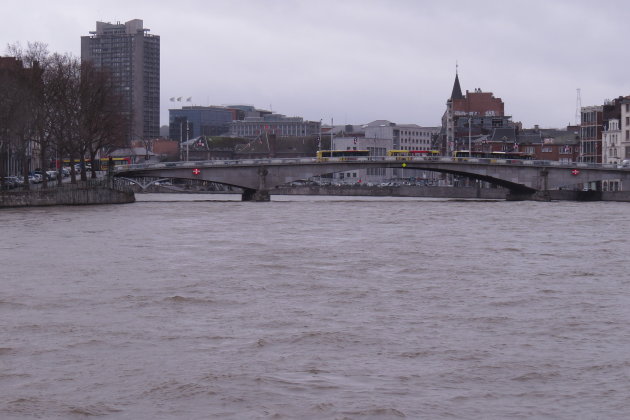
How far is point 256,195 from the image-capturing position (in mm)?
90688

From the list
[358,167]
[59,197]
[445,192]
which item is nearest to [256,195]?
[358,167]

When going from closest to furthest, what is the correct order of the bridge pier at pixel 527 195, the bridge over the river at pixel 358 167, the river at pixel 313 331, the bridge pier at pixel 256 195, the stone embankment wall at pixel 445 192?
the river at pixel 313 331 < the bridge over the river at pixel 358 167 < the bridge pier at pixel 256 195 < the bridge pier at pixel 527 195 < the stone embankment wall at pixel 445 192

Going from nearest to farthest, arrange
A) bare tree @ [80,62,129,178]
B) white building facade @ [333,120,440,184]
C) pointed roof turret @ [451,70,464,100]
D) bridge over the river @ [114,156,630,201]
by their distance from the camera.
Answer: bare tree @ [80,62,129,178]
bridge over the river @ [114,156,630,201]
white building facade @ [333,120,440,184]
pointed roof turret @ [451,70,464,100]

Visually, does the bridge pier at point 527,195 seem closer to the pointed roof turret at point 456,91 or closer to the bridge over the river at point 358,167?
the bridge over the river at point 358,167

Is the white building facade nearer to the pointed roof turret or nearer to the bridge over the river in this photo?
the pointed roof turret

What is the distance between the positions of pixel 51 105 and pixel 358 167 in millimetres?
30690

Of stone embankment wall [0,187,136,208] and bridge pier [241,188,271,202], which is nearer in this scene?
stone embankment wall [0,187,136,208]

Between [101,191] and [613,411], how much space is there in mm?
62947

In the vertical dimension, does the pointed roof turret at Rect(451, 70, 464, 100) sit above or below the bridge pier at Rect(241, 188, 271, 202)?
above

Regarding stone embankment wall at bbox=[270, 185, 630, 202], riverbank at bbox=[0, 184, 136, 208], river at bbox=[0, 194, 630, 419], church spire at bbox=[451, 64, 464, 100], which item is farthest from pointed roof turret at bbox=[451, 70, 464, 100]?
river at bbox=[0, 194, 630, 419]

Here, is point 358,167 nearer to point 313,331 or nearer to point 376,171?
point 313,331

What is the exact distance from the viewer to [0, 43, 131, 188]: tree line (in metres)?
63.6

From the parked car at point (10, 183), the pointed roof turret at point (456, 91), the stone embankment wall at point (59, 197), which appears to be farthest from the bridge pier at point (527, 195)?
the pointed roof turret at point (456, 91)

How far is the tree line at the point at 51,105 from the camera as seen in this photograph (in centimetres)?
6359
